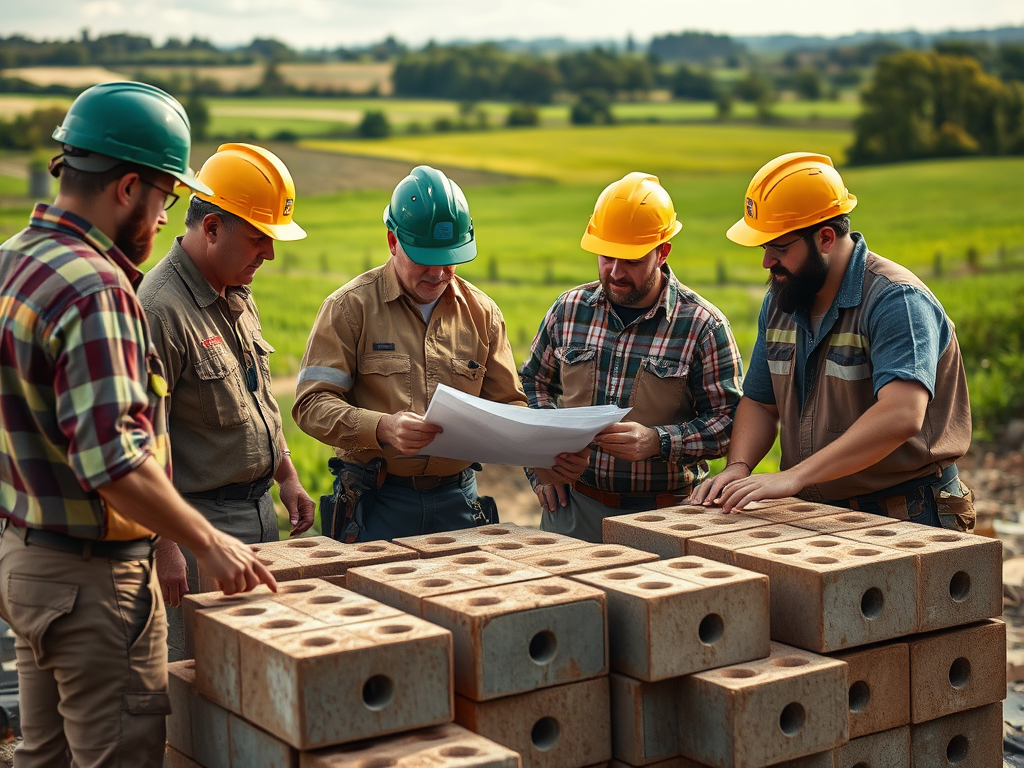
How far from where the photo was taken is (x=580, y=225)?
19688 millimetres

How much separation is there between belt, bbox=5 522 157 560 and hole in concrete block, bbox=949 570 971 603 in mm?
2176

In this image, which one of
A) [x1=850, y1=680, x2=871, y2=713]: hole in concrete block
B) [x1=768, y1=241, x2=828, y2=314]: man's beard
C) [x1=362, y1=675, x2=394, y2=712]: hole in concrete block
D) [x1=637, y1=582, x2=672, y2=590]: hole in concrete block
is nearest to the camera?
[x1=362, y1=675, x2=394, y2=712]: hole in concrete block

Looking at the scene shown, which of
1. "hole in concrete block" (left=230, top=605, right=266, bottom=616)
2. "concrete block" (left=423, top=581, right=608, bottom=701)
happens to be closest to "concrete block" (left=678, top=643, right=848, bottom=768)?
"concrete block" (left=423, top=581, right=608, bottom=701)

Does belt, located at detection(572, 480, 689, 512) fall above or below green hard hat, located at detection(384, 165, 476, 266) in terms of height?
below

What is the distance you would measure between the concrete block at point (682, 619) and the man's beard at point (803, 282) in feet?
4.19

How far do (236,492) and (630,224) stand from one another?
1707 mm

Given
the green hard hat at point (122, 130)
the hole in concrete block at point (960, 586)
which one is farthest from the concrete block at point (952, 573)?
the green hard hat at point (122, 130)

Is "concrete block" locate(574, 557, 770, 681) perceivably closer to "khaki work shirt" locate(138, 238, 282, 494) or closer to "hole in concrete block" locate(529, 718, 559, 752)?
"hole in concrete block" locate(529, 718, 559, 752)

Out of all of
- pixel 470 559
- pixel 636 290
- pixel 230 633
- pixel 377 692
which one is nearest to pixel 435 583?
pixel 470 559

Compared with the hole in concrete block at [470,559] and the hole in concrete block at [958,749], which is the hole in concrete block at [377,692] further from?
the hole in concrete block at [958,749]

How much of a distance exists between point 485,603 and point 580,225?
17348 mm

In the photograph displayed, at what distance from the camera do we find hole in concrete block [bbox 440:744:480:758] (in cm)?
234

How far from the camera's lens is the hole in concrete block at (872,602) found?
300 centimetres

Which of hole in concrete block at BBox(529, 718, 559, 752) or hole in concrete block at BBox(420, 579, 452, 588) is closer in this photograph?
hole in concrete block at BBox(529, 718, 559, 752)
